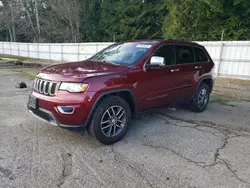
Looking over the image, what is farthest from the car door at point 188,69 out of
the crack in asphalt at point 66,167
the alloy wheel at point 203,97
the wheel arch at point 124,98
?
the crack in asphalt at point 66,167

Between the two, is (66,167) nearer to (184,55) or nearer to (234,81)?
(184,55)

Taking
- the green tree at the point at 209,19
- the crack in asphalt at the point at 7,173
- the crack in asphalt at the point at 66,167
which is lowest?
the crack in asphalt at the point at 7,173

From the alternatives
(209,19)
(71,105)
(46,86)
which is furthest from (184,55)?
(209,19)

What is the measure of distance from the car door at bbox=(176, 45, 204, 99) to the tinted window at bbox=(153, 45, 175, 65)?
0.18m

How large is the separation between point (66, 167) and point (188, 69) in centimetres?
343

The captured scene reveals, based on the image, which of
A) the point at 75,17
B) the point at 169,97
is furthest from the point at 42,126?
the point at 75,17

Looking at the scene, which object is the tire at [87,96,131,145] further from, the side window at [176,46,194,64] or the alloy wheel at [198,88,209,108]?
the alloy wheel at [198,88,209,108]

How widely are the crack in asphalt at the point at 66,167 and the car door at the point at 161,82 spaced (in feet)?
5.36

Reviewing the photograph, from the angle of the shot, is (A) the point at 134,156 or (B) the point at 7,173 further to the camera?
(A) the point at 134,156

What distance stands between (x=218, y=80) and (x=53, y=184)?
9599 mm

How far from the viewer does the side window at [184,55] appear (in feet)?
15.4

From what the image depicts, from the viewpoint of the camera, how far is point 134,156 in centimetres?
318

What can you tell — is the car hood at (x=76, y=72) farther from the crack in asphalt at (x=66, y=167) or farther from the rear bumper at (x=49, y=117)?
the crack in asphalt at (x=66, y=167)

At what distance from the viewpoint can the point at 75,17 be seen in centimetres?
2712
